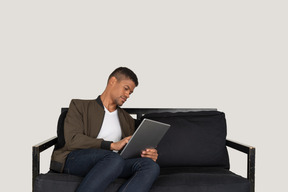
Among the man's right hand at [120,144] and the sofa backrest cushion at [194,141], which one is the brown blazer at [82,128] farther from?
the sofa backrest cushion at [194,141]

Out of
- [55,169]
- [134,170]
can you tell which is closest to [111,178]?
[134,170]

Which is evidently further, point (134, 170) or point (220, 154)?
point (220, 154)

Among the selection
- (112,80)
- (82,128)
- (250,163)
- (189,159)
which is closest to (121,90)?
(112,80)

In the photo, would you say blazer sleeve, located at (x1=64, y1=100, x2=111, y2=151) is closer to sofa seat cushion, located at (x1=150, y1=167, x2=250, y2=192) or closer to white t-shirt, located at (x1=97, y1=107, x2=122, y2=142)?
white t-shirt, located at (x1=97, y1=107, x2=122, y2=142)

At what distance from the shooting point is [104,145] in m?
2.87

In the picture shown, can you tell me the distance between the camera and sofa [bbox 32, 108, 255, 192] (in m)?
2.75

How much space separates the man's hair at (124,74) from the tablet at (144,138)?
54cm

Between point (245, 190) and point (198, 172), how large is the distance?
0.40 meters

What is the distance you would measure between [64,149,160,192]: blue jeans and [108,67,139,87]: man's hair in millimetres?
704

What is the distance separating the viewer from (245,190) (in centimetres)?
286

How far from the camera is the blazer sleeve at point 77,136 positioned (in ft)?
9.42

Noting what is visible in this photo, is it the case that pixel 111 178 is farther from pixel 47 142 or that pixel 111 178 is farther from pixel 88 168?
pixel 47 142

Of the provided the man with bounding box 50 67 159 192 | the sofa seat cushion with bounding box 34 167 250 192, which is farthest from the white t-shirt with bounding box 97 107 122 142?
the sofa seat cushion with bounding box 34 167 250 192

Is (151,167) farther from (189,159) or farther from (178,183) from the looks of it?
(189,159)
